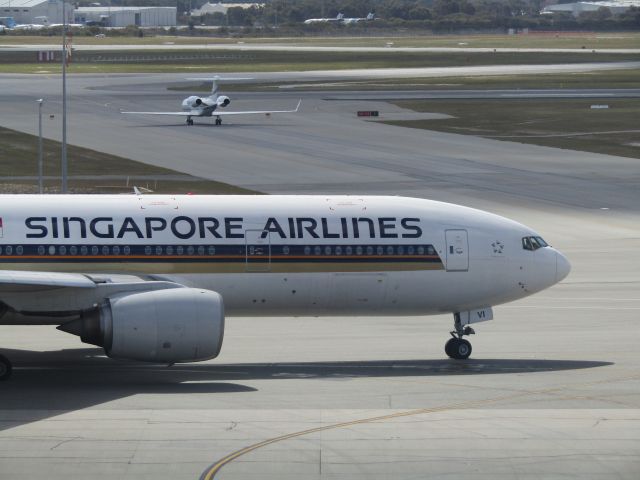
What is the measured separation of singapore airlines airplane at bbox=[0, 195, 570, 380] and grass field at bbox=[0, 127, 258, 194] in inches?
1349

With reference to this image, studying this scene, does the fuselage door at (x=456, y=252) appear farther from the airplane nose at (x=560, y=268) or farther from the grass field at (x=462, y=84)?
Answer: the grass field at (x=462, y=84)

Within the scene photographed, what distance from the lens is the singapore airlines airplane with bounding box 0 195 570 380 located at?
2909 cm

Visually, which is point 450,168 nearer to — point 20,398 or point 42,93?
point 20,398

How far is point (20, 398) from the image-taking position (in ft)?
91.5

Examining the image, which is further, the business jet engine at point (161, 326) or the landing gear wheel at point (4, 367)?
the landing gear wheel at point (4, 367)

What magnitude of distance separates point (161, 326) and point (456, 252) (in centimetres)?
877

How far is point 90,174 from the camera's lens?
7288 cm

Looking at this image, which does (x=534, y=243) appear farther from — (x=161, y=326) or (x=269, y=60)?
(x=269, y=60)

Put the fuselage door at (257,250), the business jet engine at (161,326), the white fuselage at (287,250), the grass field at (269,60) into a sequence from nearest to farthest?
1. the business jet engine at (161,326)
2. the white fuselage at (287,250)
3. the fuselage door at (257,250)
4. the grass field at (269,60)

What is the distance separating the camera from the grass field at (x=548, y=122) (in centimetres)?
9256

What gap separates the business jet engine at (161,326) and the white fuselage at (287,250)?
4.95ft

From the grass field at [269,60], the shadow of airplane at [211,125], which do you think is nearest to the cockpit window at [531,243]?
the shadow of airplane at [211,125]

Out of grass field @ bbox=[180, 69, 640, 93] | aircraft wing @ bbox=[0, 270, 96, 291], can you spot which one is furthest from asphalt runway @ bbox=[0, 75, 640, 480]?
grass field @ bbox=[180, 69, 640, 93]

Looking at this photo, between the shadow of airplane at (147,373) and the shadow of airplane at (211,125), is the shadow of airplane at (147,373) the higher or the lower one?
the higher one
